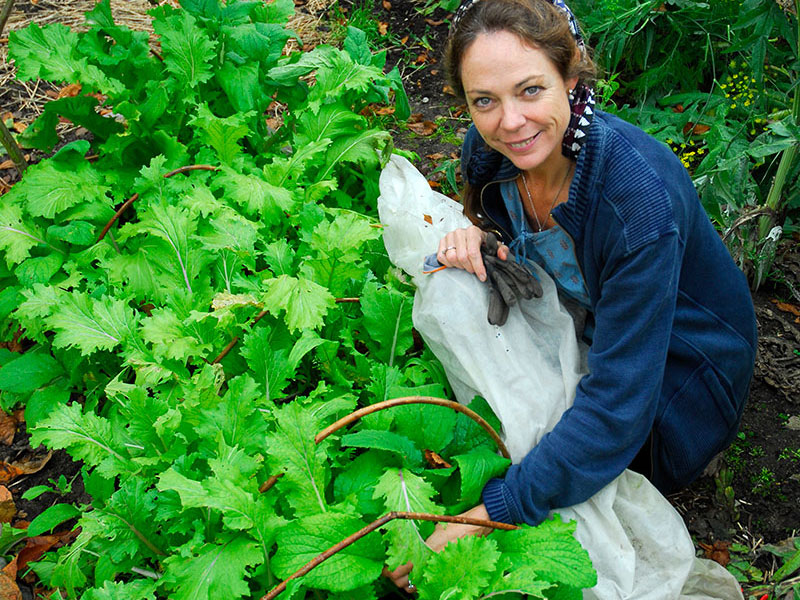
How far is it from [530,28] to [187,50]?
1.66 meters

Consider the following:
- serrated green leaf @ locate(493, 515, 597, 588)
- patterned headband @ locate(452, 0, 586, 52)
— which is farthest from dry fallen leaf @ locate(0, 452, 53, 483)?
patterned headband @ locate(452, 0, 586, 52)

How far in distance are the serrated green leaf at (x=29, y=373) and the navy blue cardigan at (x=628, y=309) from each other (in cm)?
161

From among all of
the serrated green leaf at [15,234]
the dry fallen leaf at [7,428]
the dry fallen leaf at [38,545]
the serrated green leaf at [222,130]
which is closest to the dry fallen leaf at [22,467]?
the dry fallen leaf at [7,428]

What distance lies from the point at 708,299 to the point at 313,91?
171 centimetres

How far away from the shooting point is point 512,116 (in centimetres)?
182

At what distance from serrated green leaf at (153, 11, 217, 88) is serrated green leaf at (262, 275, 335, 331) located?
122cm

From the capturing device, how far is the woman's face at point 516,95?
1780 mm

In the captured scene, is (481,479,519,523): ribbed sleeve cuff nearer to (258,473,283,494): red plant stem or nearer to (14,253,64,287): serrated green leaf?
(258,473,283,494): red plant stem

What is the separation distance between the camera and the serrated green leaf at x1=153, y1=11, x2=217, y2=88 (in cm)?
290

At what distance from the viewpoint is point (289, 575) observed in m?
1.56

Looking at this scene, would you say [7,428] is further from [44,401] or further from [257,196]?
[257,196]

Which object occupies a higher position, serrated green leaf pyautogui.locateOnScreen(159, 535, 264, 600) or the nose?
the nose

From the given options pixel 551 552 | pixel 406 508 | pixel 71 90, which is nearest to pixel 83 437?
pixel 406 508

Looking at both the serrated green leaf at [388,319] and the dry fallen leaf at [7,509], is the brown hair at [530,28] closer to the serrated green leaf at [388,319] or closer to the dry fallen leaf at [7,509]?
the serrated green leaf at [388,319]
